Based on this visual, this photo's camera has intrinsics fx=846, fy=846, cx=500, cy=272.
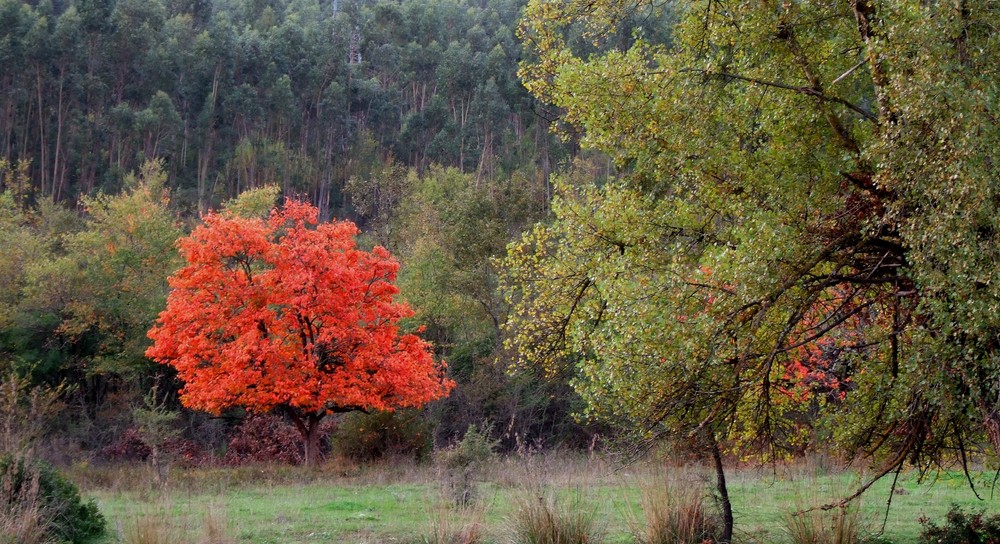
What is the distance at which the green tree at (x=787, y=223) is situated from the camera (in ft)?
18.7

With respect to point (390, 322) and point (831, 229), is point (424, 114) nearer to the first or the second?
point (390, 322)

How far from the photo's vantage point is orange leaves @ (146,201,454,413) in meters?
20.6

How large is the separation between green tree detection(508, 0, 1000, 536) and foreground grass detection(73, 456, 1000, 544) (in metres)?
1.24

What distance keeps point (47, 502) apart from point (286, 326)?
41.6 feet

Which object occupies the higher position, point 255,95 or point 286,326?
point 255,95

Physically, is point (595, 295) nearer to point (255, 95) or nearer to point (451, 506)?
point (451, 506)

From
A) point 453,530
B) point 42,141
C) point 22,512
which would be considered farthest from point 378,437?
point 42,141

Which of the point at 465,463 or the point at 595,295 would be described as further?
the point at 465,463

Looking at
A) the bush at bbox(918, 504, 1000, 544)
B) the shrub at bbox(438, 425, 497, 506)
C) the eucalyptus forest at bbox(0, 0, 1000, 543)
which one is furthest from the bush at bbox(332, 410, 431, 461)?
the bush at bbox(918, 504, 1000, 544)

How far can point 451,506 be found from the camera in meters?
10.2

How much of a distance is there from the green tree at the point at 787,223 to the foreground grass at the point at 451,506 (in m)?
1.24

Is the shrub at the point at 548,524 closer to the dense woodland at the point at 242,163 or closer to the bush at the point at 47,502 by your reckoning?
the bush at the point at 47,502

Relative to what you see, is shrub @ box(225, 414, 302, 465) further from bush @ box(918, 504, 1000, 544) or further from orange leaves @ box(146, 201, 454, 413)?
bush @ box(918, 504, 1000, 544)

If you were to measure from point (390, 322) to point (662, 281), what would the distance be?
A: 53.9ft
